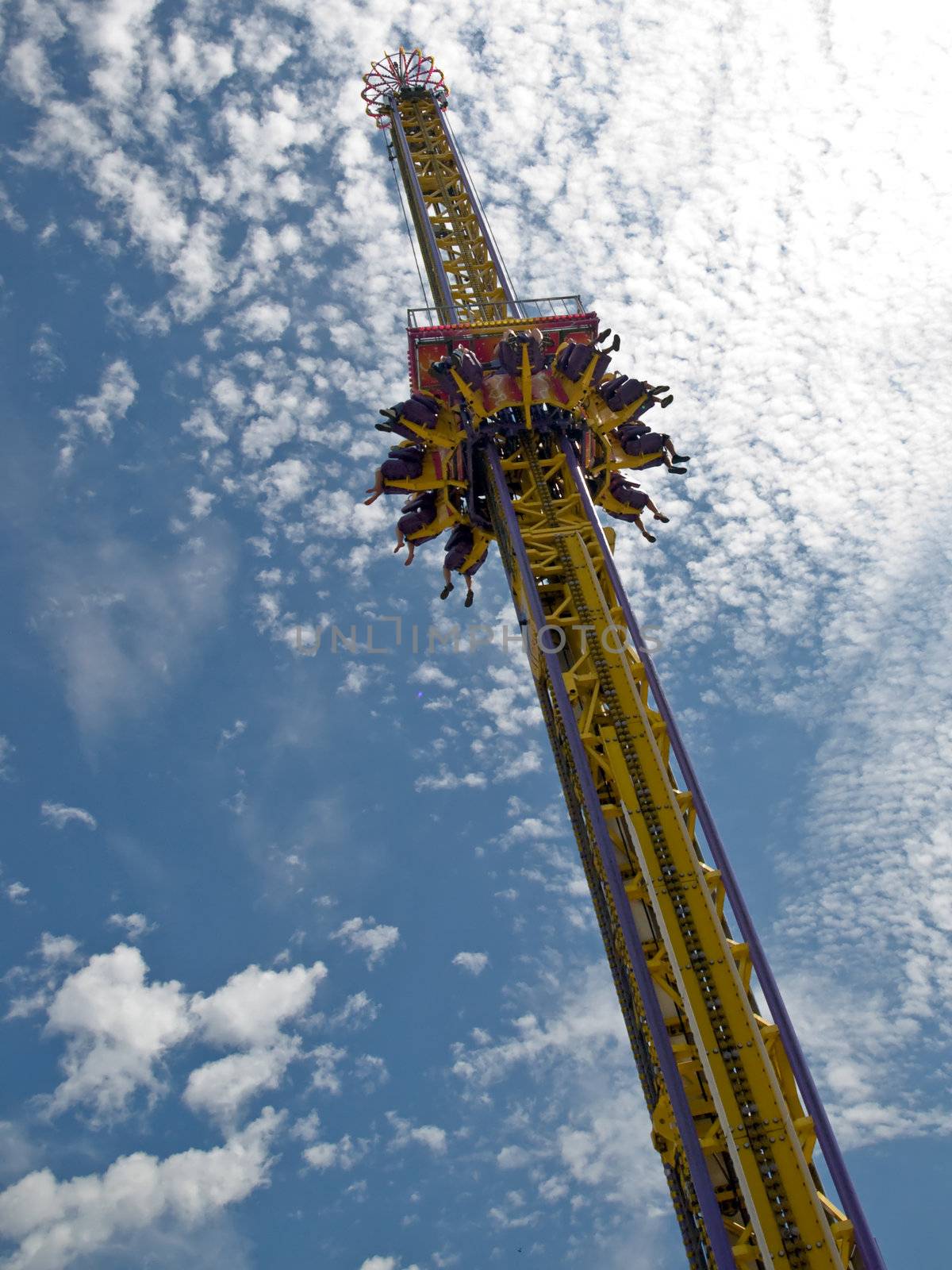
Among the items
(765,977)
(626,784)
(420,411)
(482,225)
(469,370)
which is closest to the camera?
(765,977)

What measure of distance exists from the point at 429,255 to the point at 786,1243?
37247 mm

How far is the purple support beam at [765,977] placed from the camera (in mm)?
14836

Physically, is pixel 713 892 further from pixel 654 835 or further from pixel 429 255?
pixel 429 255

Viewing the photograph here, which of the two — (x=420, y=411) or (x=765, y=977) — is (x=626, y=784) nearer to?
(x=765, y=977)

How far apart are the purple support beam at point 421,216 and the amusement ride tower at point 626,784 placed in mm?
1151

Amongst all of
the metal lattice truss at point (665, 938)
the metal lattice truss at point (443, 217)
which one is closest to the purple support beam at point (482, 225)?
the metal lattice truss at point (443, 217)

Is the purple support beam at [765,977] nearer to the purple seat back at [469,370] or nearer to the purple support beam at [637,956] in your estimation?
the purple support beam at [637,956]

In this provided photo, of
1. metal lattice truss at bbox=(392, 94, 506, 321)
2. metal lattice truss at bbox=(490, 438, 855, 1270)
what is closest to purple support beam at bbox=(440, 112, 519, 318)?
metal lattice truss at bbox=(392, 94, 506, 321)

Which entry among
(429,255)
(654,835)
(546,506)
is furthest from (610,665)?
(429,255)

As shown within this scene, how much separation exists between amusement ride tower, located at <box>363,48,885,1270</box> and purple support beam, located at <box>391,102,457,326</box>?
3.78 feet

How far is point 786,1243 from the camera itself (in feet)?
49.2

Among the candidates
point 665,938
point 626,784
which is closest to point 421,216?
point 626,784

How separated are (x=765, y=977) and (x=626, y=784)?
4.72 meters

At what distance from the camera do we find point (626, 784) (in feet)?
67.6
